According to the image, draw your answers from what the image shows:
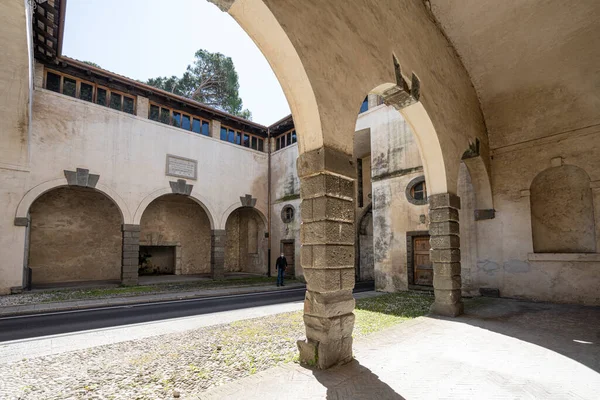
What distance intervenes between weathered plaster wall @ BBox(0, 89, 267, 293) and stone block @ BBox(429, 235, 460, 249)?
466 inches

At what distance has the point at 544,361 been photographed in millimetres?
4004

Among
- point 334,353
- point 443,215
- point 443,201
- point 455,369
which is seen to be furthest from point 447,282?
point 334,353

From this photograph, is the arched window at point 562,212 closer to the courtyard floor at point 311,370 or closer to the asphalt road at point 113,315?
the courtyard floor at point 311,370

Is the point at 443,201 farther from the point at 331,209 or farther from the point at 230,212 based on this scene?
the point at 230,212

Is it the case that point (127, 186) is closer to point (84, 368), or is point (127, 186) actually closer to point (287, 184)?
point (287, 184)

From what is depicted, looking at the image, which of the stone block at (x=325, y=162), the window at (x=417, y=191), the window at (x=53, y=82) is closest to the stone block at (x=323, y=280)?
the stone block at (x=325, y=162)

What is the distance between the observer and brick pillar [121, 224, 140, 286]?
12.9 m

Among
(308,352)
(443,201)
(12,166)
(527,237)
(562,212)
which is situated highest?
(12,166)

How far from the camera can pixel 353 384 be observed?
3.29 m

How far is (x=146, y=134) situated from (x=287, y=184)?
7672mm

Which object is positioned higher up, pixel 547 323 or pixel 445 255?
pixel 445 255

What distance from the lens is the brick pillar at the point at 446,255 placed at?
267 inches

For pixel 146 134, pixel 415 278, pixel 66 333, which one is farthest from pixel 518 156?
pixel 146 134

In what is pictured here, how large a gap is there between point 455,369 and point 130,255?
521 inches
